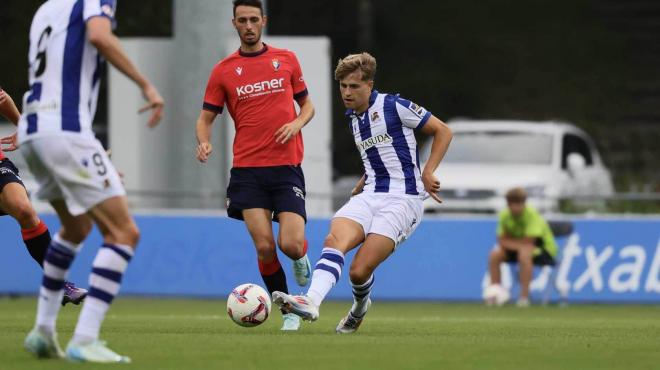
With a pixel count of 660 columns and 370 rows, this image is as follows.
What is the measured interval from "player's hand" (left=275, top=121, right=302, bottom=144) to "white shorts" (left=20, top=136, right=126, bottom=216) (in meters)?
2.76

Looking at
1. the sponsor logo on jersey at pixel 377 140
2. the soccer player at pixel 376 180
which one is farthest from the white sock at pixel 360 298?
the sponsor logo on jersey at pixel 377 140

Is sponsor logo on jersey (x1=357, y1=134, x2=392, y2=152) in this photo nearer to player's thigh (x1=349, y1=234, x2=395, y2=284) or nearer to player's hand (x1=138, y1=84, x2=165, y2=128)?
player's thigh (x1=349, y1=234, x2=395, y2=284)

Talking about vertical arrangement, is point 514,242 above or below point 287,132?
below

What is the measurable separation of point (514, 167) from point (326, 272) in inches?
430

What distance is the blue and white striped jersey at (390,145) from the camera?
10.9 metres

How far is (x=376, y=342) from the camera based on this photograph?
964 cm

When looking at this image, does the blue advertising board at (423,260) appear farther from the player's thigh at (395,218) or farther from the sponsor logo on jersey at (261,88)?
the player's thigh at (395,218)

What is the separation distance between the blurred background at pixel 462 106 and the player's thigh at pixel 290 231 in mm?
7295

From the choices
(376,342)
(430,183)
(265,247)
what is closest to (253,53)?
(265,247)

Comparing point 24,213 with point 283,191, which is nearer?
point 283,191

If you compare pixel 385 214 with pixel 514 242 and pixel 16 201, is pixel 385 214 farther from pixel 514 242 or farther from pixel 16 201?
pixel 514 242

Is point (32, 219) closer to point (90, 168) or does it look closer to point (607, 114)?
point (90, 168)

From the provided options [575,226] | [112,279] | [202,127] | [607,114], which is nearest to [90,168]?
[112,279]

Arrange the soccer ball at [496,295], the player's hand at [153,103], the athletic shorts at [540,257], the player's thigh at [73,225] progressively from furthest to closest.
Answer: the athletic shorts at [540,257], the soccer ball at [496,295], the player's thigh at [73,225], the player's hand at [153,103]
